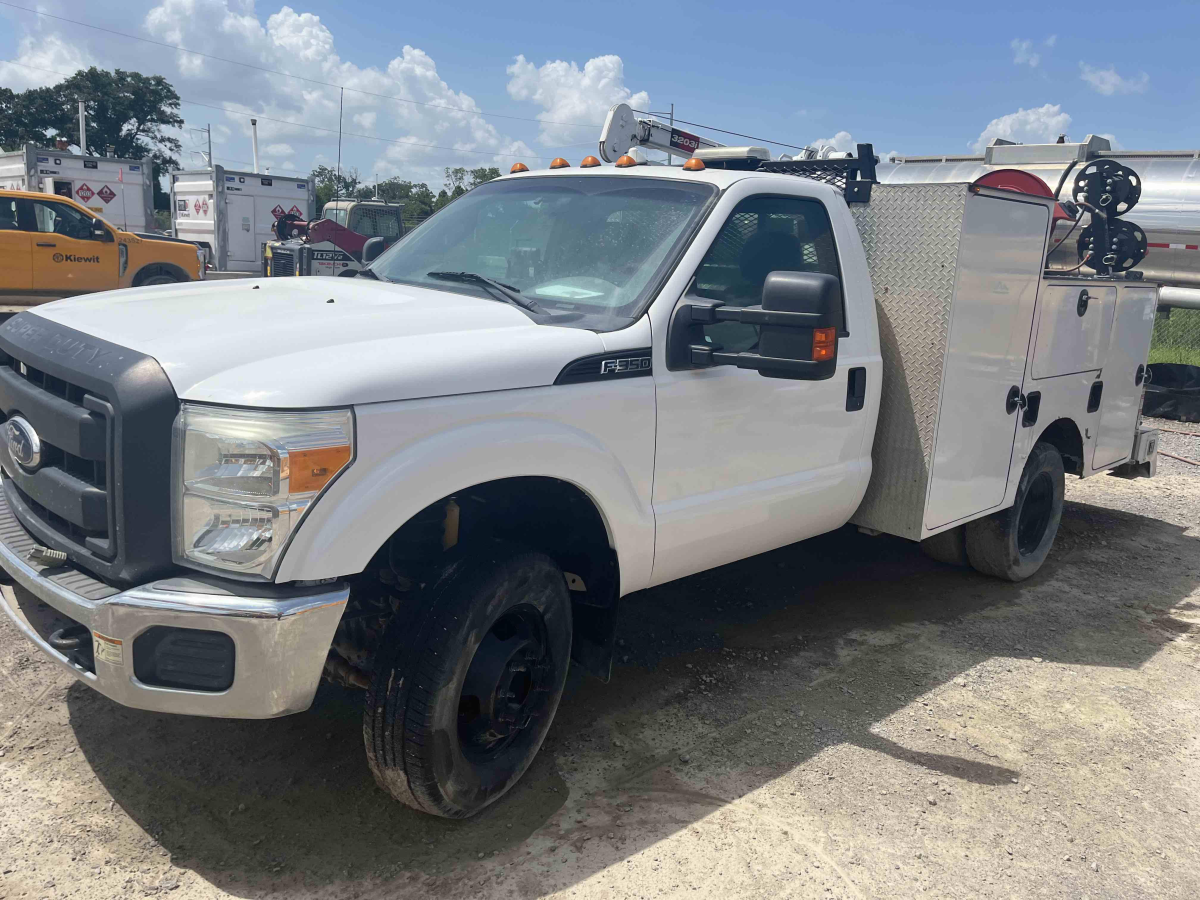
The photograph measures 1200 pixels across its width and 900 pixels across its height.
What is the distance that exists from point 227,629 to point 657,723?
74.5 inches

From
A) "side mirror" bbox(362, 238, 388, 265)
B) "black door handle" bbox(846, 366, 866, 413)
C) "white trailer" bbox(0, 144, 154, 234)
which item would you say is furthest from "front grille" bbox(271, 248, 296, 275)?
"black door handle" bbox(846, 366, 866, 413)

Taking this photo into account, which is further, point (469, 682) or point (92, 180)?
point (92, 180)

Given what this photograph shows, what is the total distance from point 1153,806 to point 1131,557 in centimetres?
346

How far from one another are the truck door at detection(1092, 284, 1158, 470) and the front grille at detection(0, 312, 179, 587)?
5.38 meters

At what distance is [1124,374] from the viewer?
6133 mm

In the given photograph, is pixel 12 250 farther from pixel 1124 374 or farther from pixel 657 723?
pixel 1124 374

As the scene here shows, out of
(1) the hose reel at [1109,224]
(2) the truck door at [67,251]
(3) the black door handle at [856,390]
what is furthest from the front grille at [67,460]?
(2) the truck door at [67,251]

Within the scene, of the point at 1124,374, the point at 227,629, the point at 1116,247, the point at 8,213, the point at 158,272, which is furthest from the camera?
the point at 158,272

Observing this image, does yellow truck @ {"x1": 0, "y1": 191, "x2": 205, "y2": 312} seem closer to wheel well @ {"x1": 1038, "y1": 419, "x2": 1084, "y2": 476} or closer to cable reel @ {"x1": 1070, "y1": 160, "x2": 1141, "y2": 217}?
cable reel @ {"x1": 1070, "y1": 160, "x2": 1141, "y2": 217}

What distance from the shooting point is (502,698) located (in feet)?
9.95

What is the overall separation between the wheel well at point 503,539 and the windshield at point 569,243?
0.60m

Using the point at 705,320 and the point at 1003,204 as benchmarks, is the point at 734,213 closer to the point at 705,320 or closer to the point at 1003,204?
the point at 705,320

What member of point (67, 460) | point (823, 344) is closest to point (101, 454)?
point (67, 460)

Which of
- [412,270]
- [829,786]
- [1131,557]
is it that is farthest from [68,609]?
[1131,557]
